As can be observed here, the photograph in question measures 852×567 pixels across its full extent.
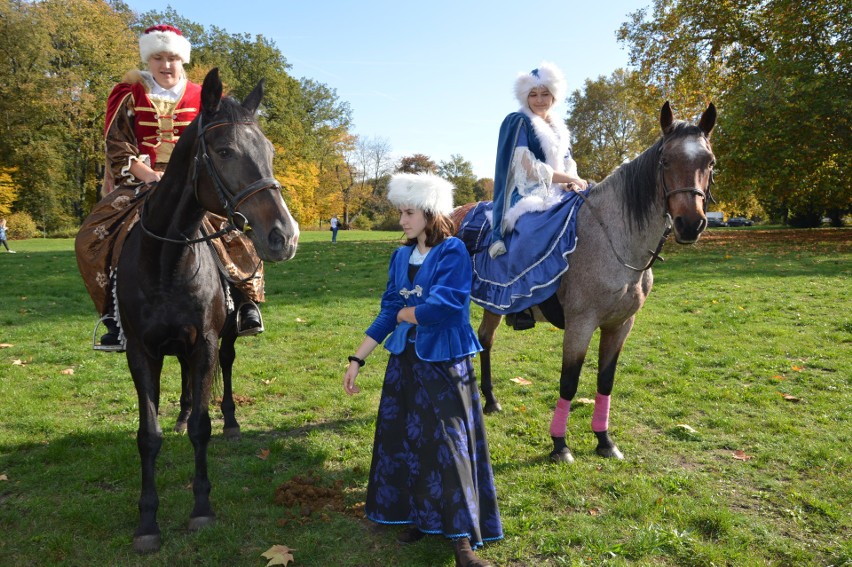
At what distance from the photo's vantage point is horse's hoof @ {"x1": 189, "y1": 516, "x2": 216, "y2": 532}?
373cm

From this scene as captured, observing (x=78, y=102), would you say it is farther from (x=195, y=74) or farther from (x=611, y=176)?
(x=611, y=176)

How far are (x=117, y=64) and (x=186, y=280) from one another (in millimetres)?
41651

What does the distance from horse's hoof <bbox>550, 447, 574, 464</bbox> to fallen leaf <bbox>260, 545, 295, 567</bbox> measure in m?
2.41

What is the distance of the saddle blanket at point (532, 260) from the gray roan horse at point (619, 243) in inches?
5.5

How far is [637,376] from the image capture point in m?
7.08

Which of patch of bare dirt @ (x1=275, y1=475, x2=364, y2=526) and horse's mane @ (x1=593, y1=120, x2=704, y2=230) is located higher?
horse's mane @ (x1=593, y1=120, x2=704, y2=230)

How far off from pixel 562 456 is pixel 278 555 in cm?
255

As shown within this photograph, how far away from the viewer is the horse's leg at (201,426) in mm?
3799

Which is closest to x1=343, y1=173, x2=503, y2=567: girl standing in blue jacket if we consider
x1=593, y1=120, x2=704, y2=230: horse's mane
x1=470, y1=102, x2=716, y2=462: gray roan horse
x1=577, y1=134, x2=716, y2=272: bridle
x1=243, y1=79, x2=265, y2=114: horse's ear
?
x1=243, y1=79, x2=265, y2=114: horse's ear

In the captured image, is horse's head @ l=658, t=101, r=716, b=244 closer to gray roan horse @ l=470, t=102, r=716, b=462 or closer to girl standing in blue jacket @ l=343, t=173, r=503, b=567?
gray roan horse @ l=470, t=102, r=716, b=462

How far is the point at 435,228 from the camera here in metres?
3.46

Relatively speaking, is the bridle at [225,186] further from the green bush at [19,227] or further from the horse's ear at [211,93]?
the green bush at [19,227]

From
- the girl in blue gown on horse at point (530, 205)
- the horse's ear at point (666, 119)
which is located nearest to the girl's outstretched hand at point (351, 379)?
the girl in blue gown on horse at point (530, 205)

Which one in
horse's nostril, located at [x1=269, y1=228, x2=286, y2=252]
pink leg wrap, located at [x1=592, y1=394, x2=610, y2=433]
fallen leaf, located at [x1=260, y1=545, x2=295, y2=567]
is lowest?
fallen leaf, located at [x1=260, y1=545, x2=295, y2=567]
